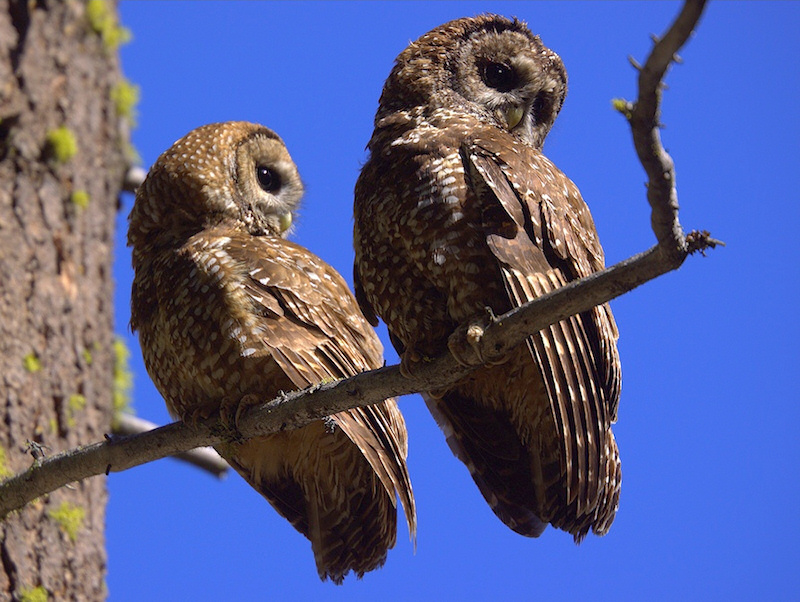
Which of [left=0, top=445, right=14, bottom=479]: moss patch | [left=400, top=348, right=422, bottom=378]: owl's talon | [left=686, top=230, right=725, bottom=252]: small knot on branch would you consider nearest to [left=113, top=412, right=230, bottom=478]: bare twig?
[left=0, top=445, right=14, bottom=479]: moss patch

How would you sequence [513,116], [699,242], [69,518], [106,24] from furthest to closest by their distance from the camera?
[106,24] < [69,518] < [513,116] < [699,242]

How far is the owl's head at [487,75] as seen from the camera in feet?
13.5

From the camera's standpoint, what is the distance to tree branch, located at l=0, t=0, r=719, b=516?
227 cm

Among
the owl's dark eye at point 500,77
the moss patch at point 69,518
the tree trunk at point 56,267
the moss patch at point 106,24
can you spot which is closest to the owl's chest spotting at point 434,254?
the owl's dark eye at point 500,77

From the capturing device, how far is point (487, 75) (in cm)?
426

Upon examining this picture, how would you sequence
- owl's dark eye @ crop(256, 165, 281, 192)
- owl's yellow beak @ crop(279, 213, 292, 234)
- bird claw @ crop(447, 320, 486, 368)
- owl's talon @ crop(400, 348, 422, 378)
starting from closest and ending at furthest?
bird claw @ crop(447, 320, 486, 368) < owl's talon @ crop(400, 348, 422, 378) < owl's yellow beak @ crop(279, 213, 292, 234) < owl's dark eye @ crop(256, 165, 281, 192)

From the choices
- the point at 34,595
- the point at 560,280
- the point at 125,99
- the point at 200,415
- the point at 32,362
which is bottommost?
the point at 34,595

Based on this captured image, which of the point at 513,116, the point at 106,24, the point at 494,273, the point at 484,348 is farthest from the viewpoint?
the point at 106,24

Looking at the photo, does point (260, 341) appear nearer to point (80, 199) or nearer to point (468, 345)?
point (468, 345)

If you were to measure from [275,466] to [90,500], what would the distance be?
1145 mm

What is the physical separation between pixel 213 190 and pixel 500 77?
57.7 inches

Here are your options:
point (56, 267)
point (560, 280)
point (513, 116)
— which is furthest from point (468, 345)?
point (56, 267)

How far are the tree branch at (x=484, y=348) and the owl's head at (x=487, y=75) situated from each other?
133cm

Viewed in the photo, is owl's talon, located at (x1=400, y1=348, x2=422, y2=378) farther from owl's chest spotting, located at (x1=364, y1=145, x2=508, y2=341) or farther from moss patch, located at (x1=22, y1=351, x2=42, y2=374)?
moss patch, located at (x1=22, y1=351, x2=42, y2=374)
